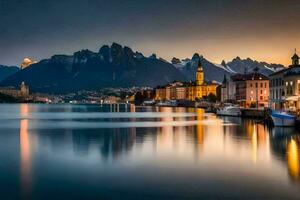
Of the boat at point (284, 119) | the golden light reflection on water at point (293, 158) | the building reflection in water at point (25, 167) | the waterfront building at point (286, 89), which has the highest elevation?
the waterfront building at point (286, 89)

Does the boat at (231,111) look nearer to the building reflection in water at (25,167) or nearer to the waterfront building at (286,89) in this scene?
the waterfront building at (286,89)

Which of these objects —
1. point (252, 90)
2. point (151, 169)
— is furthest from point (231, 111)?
point (151, 169)

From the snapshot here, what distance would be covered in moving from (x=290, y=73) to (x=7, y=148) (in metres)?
50.4

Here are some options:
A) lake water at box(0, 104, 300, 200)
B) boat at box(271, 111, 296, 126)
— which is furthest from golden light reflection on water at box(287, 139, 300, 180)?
boat at box(271, 111, 296, 126)

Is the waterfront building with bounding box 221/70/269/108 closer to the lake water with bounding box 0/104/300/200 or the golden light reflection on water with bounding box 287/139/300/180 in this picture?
the golden light reflection on water with bounding box 287/139/300/180

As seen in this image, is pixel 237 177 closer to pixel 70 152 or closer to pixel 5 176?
pixel 5 176

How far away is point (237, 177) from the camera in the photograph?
23.7 metres

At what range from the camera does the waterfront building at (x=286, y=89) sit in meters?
70.4

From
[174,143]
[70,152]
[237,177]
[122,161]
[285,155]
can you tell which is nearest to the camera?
[237,177]

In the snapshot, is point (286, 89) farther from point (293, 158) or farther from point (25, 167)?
point (25, 167)

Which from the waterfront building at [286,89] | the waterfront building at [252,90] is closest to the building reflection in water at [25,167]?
the waterfront building at [286,89]

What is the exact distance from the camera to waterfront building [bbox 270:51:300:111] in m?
70.4

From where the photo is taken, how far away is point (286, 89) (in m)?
76.3

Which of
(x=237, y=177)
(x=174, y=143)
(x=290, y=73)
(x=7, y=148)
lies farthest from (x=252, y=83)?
(x=237, y=177)
